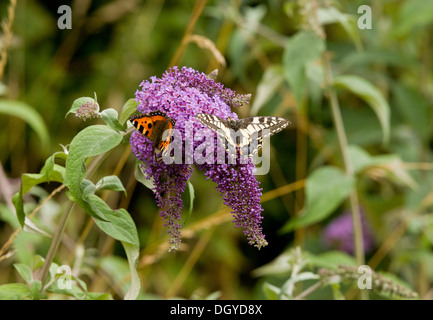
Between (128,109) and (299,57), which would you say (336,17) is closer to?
(299,57)

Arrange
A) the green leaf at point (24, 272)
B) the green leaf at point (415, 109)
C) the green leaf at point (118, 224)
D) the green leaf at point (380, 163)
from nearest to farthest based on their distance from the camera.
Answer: the green leaf at point (118, 224), the green leaf at point (24, 272), the green leaf at point (380, 163), the green leaf at point (415, 109)

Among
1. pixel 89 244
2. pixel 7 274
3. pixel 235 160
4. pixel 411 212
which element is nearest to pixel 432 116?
pixel 411 212

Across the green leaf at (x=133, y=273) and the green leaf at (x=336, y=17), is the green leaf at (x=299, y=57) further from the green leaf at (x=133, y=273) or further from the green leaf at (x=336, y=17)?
the green leaf at (x=133, y=273)

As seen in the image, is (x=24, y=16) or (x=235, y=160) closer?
(x=235, y=160)

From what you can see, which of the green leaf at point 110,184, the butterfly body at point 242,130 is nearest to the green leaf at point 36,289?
the green leaf at point 110,184

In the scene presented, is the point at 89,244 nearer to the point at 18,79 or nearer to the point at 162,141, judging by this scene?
the point at 18,79

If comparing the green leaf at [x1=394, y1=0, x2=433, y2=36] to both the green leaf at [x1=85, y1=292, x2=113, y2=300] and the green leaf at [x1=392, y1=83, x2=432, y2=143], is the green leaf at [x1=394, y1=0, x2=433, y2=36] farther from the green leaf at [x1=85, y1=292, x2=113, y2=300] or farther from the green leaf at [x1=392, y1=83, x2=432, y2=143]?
the green leaf at [x1=85, y1=292, x2=113, y2=300]
